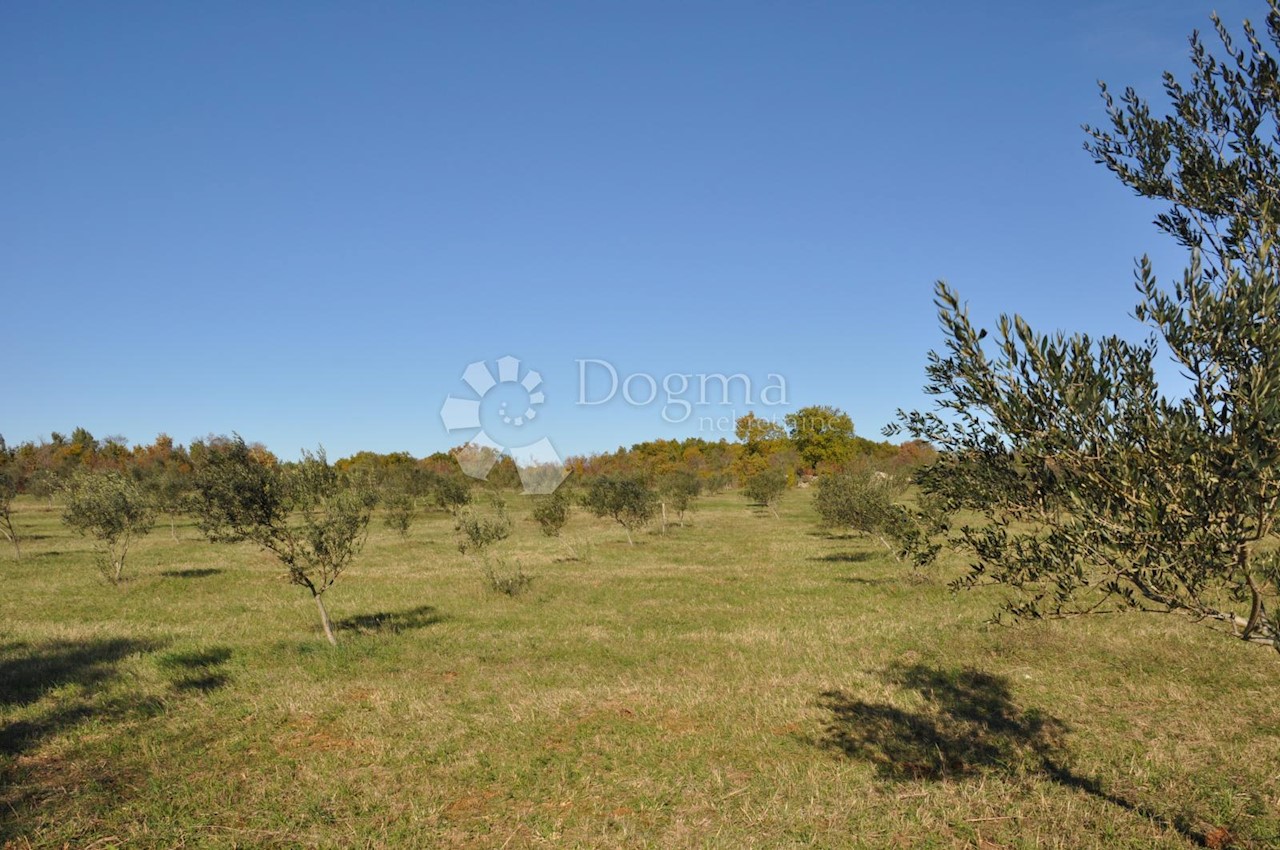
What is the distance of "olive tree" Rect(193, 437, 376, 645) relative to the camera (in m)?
20.6

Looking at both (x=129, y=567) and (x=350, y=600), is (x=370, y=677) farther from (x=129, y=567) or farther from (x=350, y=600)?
(x=129, y=567)

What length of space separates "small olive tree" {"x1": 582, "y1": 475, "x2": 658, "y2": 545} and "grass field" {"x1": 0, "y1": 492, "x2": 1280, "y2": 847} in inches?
976

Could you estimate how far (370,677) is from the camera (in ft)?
64.1

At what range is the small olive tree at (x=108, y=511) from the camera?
36281 millimetres

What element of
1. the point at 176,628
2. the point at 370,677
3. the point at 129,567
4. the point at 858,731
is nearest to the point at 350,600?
the point at 176,628

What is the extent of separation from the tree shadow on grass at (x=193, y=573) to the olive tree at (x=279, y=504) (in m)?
21.2

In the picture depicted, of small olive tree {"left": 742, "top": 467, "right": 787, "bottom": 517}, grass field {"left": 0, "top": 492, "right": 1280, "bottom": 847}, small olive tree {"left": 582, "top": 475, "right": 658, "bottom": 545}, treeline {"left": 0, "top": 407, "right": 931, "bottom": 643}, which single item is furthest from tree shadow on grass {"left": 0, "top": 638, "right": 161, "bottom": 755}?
small olive tree {"left": 742, "top": 467, "right": 787, "bottom": 517}

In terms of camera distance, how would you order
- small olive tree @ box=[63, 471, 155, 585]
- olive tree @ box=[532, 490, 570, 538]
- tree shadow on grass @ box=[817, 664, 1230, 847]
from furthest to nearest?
olive tree @ box=[532, 490, 570, 538] → small olive tree @ box=[63, 471, 155, 585] → tree shadow on grass @ box=[817, 664, 1230, 847]

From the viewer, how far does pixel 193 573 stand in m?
40.4

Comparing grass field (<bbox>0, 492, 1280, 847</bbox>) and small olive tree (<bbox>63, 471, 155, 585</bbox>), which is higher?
small olive tree (<bbox>63, 471, 155, 585</bbox>)

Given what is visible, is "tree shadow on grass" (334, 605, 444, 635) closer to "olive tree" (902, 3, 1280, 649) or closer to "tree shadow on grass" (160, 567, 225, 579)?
"tree shadow on grass" (160, 567, 225, 579)

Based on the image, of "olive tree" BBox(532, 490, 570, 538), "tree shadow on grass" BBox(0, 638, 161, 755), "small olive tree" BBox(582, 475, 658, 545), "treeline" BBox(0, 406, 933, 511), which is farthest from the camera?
"treeline" BBox(0, 406, 933, 511)

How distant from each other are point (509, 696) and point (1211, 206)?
56.7 feet

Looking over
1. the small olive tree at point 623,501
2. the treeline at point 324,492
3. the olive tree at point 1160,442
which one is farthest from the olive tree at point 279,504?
the small olive tree at point 623,501
